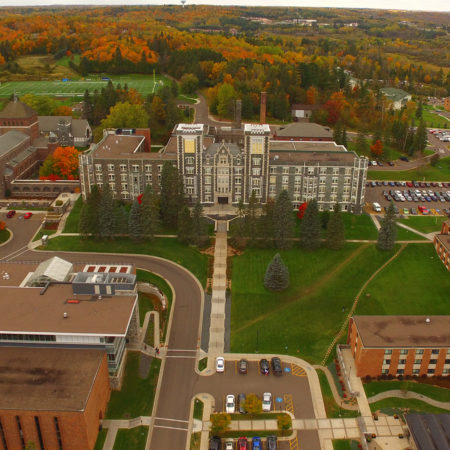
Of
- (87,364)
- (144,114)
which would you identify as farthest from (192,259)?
(144,114)

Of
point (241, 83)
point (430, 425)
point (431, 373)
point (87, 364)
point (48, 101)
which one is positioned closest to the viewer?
point (430, 425)

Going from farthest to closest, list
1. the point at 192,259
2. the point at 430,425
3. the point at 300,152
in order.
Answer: the point at 300,152
the point at 192,259
the point at 430,425

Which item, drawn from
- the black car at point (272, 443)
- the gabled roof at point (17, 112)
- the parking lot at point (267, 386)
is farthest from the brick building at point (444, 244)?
the gabled roof at point (17, 112)

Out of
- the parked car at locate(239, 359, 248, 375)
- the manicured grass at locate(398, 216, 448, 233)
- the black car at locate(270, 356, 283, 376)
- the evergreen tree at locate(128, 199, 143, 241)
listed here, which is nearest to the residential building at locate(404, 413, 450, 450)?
the black car at locate(270, 356, 283, 376)

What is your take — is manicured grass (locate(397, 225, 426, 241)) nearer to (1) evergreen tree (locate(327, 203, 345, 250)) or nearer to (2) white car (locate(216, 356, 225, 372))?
(1) evergreen tree (locate(327, 203, 345, 250))

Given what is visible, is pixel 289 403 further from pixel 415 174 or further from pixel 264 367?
pixel 415 174

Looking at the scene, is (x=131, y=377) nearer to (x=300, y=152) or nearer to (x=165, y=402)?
(x=165, y=402)

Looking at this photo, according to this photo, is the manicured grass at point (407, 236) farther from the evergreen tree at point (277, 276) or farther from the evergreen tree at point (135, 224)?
the evergreen tree at point (135, 224)
